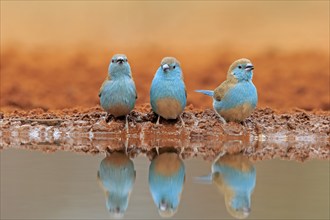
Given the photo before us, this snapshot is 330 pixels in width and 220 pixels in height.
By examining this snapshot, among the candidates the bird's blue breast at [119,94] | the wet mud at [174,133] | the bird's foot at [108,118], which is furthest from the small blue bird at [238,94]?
the bird's foot at [108,118]

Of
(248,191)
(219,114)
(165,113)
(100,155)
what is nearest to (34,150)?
(100,155)

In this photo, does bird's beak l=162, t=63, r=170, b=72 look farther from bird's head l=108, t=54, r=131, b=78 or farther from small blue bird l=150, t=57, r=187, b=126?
bird's head l=108, t=54, r=131, b=78

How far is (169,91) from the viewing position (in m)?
9.45

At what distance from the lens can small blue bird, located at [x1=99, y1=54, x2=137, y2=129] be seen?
9453 mm

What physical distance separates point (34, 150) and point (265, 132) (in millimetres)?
2644

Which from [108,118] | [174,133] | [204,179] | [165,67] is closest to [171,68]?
[165,67]

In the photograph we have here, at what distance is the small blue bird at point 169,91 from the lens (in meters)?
9.45

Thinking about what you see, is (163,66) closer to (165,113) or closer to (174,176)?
(165,113)

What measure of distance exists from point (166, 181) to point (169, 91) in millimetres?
2581

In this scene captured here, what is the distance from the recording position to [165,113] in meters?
9.56

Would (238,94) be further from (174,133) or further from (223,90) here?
(174,133)

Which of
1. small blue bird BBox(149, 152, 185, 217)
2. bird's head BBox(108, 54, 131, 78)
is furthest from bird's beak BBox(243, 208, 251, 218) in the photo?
bird's head BBox(108, 54, 131, 78)

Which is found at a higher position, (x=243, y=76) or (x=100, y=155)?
(x=243, y=76)

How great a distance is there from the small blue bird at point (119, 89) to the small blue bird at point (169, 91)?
0.27 m
